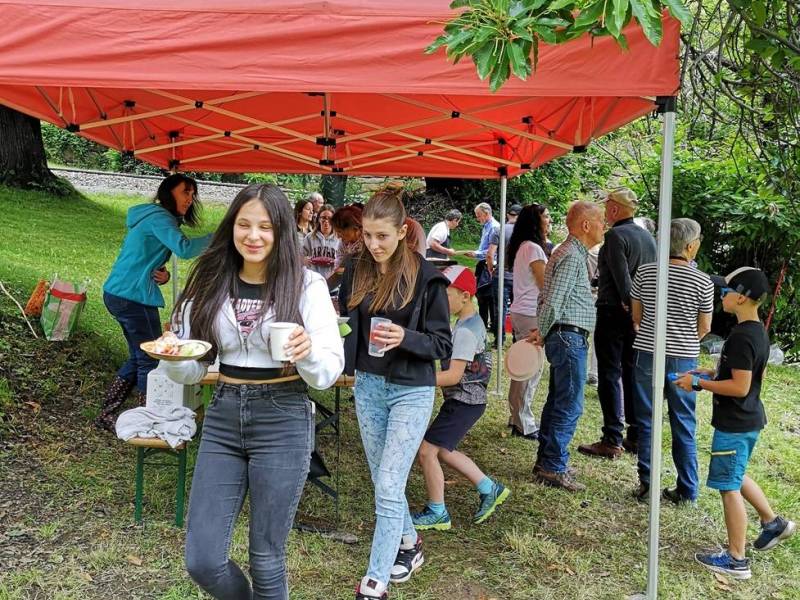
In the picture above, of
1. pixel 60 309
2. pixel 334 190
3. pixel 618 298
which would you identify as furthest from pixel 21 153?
pixel 618 298

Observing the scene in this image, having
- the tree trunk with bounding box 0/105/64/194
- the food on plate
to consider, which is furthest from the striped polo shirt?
the tree trunk with bounding box 0/105/64/194

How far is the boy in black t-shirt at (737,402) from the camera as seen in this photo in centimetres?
351

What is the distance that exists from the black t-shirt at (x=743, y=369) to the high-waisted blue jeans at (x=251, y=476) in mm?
2169

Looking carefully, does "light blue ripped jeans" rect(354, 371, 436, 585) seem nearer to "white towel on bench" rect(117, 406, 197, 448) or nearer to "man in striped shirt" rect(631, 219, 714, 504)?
"white towel on bench" rect(117, 406, 197, 448)

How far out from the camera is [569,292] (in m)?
4.59

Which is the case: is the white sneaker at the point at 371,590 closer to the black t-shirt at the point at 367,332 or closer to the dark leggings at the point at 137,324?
the black t-shirt at the point at 367,332

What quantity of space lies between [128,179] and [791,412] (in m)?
19.7

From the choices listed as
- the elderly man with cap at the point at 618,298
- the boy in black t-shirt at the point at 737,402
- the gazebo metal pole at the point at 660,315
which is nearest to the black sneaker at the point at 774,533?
the boy in black t-shirt at the point at 737,402

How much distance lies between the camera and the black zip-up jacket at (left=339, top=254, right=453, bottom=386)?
3.03 m

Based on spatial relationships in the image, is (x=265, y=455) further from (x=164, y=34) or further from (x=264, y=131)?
(x=264, y=131)

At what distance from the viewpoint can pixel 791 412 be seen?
7383 millimetres

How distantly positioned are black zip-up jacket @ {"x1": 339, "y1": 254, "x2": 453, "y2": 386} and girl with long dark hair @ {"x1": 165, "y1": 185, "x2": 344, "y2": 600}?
58 centimetres

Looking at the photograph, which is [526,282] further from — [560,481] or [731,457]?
[731,457]

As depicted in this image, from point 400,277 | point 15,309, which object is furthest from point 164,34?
point 15,309
